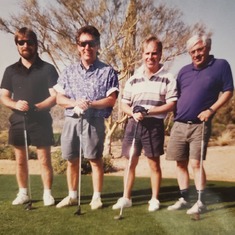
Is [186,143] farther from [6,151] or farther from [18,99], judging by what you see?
[6,151]

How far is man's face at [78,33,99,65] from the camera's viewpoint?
2.01 meters

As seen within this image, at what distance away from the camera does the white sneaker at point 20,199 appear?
2168mm

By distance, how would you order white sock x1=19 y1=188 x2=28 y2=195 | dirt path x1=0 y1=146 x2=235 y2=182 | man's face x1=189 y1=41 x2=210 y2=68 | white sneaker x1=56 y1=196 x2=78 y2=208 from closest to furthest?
man's face x1=189 y1=41 x2=210 y2=68
white sneaker x1=56 y1=196 x2=78 y2=208
white sock x1=19 y1=188 x2=28 y2=195
dirt path x1=0 y1=146 x2=235 y2=182

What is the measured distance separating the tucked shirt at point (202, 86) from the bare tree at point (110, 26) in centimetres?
23

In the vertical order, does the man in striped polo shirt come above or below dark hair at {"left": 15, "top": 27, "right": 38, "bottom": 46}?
below

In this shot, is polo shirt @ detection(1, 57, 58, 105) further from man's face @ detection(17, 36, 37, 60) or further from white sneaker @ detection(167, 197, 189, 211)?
white sneaker @ detection(167, 197, 189, 211)

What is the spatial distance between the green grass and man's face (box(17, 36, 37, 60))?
910 millimetres

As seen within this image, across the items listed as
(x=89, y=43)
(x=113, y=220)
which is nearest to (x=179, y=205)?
(x=113, y=220)

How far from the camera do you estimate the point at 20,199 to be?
7.19 ft

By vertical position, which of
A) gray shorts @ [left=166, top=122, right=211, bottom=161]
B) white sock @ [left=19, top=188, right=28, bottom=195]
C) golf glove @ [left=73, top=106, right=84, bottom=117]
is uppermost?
golf glove @ [left=73, top=106, right=84, bottom=117]

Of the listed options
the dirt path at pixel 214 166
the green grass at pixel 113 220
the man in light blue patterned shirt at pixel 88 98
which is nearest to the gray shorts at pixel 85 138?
the man in light blue patterned shirt at pixel 88 98

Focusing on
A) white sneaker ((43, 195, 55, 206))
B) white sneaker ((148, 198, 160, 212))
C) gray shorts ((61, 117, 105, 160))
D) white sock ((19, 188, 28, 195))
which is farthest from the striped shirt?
white sock ((19, 188, 28, 195))

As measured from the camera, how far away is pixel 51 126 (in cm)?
222

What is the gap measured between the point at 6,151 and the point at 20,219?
6.22ft
